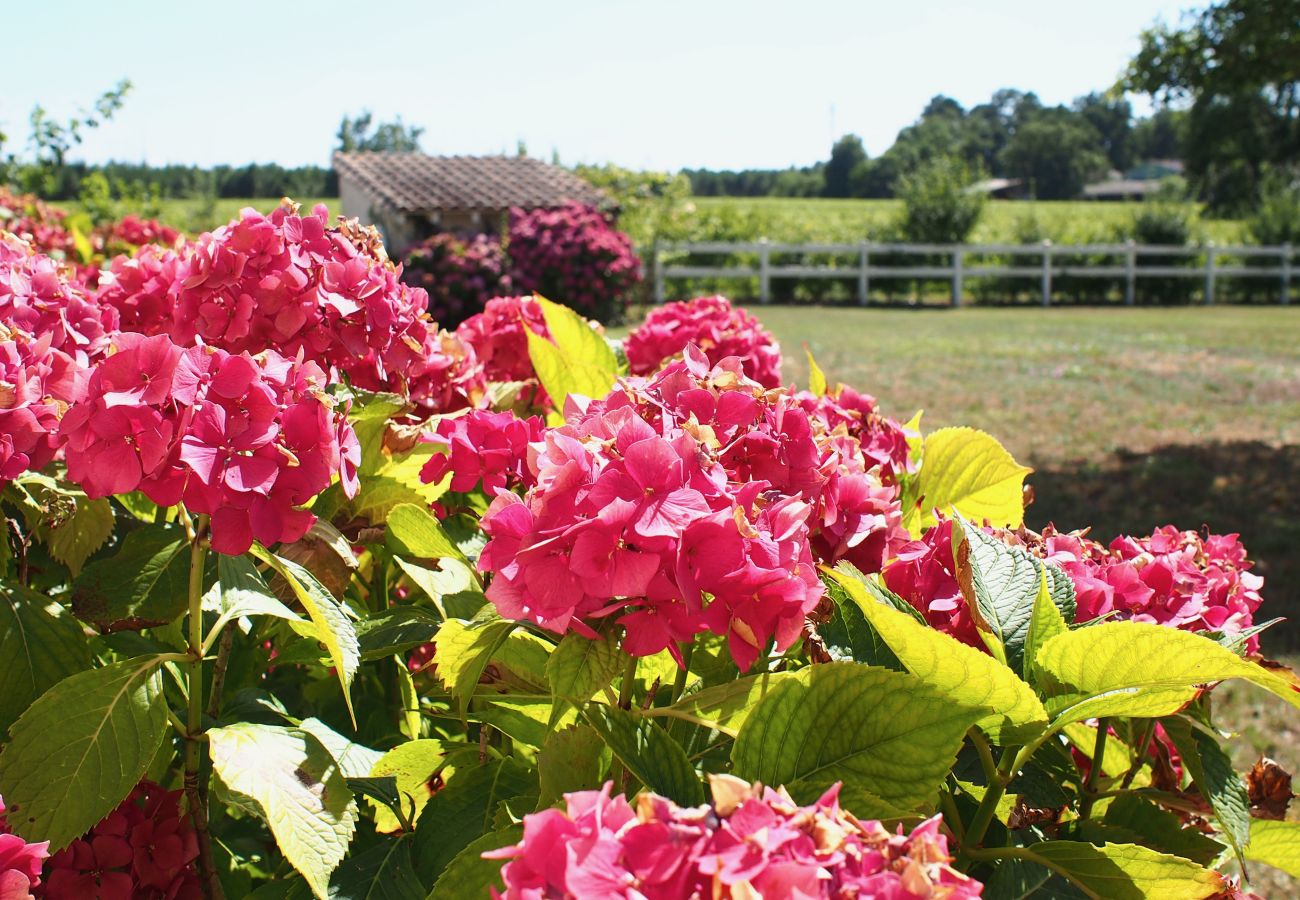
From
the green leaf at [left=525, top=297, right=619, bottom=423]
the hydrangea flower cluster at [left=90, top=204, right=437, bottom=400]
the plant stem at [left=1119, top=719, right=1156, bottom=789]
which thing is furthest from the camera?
the green leaf at [left=525, top=297, right=619, bottom=423]

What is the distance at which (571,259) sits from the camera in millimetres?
18297

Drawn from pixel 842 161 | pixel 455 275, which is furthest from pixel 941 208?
pixel 842 161

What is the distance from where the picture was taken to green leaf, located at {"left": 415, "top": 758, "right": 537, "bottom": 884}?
3.57ft

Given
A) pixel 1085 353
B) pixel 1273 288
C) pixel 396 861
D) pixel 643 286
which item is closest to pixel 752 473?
pixel 396 861

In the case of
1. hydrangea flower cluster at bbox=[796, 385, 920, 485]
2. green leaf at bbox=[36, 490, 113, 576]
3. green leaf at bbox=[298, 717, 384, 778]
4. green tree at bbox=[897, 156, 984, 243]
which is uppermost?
green tree at bbox=[897, 156, 984, 243]

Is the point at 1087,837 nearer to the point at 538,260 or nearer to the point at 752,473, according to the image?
the point at 752,473

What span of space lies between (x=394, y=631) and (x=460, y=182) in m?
24.0

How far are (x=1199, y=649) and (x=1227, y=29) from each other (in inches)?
435

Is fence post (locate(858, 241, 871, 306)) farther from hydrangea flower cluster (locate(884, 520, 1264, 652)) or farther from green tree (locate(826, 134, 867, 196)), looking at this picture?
green tree (locate(826, 134, 867, 196))

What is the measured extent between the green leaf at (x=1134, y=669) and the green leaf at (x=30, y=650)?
1.05 meters

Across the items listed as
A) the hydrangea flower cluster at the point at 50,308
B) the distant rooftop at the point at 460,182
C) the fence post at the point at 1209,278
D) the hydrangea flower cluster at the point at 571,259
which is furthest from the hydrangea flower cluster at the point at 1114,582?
the fence post at the point at 1209,278

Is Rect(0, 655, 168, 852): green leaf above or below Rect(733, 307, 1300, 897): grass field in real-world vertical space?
above

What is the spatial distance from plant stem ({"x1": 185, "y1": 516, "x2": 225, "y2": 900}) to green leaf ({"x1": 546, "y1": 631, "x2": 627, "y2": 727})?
0.44 meters

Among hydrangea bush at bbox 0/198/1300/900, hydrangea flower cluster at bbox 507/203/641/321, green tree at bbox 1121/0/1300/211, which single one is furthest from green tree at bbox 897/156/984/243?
hydrangea bush at bbox 0/198/1300/900
